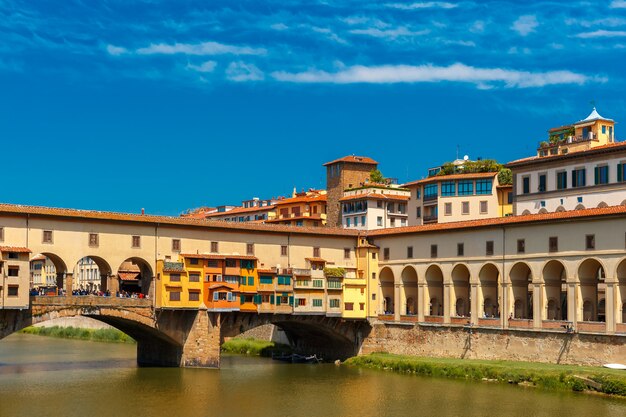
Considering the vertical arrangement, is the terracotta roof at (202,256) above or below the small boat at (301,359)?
above

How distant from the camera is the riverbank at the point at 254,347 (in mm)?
81500

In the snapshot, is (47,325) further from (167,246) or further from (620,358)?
(620,358)

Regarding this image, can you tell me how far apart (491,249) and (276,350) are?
928 inches

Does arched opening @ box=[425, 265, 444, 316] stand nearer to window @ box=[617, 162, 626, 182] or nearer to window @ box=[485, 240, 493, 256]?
window @ box=[485, 240, 493, 256]

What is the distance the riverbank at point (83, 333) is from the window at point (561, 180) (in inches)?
1742

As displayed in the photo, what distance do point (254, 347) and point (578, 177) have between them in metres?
31.0

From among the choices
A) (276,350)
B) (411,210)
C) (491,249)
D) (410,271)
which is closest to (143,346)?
(276,350)

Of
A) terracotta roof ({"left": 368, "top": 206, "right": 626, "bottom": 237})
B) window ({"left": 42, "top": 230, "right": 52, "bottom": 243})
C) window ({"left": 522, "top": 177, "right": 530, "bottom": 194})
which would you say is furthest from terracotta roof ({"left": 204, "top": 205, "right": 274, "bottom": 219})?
window ({"left": 42, "top": 230, "right": 52, "bottom": 243})

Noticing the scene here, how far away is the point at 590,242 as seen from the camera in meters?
59.2

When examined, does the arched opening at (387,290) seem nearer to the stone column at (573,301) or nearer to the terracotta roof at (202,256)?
the terracotta roof at (202,256)

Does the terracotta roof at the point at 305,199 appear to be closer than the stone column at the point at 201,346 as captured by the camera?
No

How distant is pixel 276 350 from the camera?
267 feet

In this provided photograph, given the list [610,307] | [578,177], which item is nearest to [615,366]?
[610,307]

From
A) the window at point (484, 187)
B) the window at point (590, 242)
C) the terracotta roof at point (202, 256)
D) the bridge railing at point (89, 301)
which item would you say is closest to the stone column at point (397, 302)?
the terracotta roof at point (202, 256)
